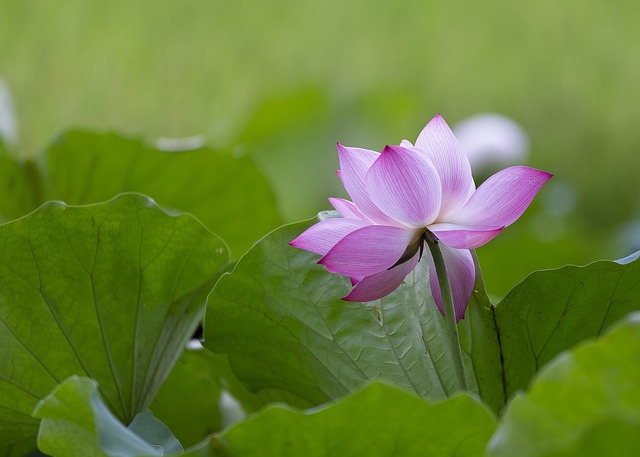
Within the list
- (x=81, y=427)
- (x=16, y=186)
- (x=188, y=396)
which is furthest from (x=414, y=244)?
(x=16, y=186)

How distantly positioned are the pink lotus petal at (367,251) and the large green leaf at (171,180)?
1.69 ft

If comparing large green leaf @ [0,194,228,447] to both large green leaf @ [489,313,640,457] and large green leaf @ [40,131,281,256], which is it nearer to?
large green leaf @ [489,313,640,457]

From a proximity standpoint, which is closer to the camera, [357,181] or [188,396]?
[357,181]

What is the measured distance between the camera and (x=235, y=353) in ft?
1.45

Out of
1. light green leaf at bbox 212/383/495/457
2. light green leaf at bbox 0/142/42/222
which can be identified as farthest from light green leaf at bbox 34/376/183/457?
light green leaf at bbox 0/142/42/222

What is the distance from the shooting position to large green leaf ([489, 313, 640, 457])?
27 cm

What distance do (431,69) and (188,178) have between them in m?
2.49

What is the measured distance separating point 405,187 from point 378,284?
44 mm

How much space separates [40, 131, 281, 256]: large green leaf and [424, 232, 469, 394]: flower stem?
511 mm

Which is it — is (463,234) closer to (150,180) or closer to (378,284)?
(378,284)

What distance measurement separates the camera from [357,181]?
0.36 meters

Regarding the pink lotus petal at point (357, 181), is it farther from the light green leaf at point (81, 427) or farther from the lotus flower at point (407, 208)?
the light green leaf at point (81, 427)

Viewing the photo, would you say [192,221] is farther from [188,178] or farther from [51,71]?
[51,71]

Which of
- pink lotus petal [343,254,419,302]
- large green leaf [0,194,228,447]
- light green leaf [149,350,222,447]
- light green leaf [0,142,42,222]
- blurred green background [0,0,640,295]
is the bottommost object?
blurred green background [0,0,640,295]
